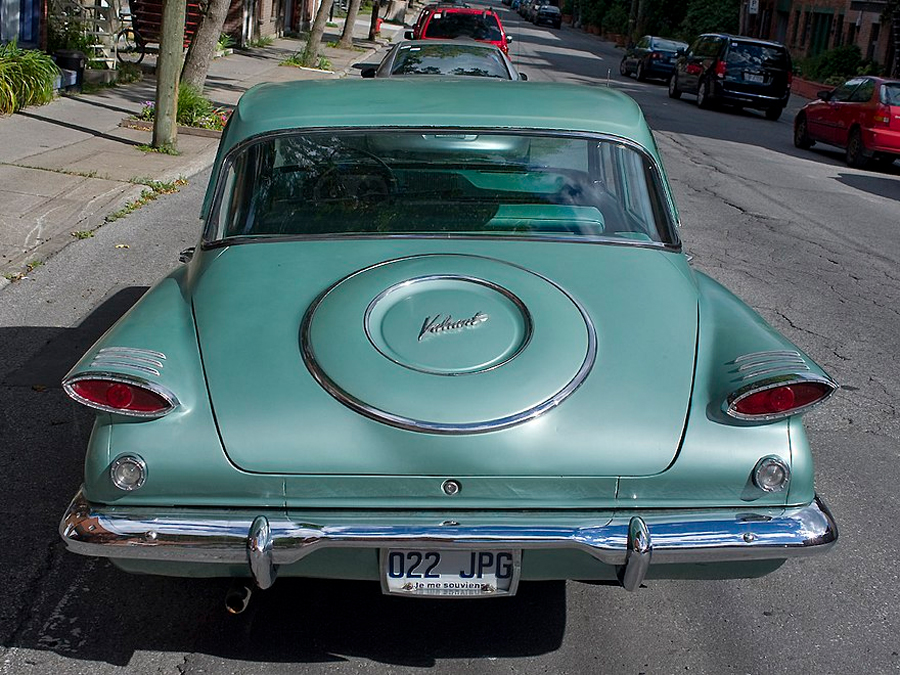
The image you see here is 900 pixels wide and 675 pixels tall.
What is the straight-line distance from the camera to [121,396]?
3.29m

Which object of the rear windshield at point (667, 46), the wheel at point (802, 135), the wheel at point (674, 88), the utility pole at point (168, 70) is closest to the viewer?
the utility pole at point (168, 70)

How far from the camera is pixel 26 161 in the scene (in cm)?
1129

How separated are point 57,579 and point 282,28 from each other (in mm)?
35886

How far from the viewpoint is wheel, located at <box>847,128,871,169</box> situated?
Result: 709 inches

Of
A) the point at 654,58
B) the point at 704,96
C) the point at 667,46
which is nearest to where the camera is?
the point at 704,96

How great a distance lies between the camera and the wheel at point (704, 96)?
1026 inches

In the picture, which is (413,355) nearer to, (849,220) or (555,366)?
(555,366)

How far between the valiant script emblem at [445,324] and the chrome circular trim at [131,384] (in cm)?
79

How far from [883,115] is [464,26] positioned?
691 centimetres

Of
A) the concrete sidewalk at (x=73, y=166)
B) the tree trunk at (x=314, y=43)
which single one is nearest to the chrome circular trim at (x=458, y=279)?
the concrete sidewalk at (x=73, y=166)

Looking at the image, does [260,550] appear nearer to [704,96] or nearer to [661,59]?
[704,96]

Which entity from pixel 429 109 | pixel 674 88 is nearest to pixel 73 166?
pixel 429 109

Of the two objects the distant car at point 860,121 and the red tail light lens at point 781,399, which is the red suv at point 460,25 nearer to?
the distant car at point 860,121

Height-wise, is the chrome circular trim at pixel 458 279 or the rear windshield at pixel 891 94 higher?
the rear windshield at pixel 891 94
